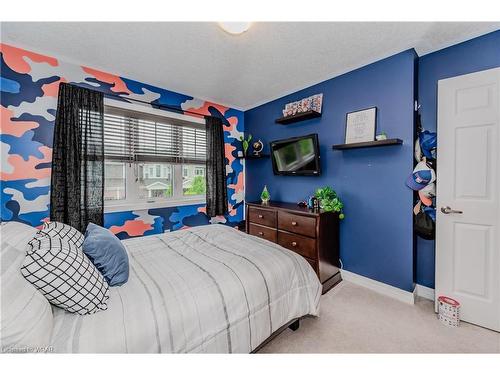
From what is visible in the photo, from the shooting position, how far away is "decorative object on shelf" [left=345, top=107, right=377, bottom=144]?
2.34 meters

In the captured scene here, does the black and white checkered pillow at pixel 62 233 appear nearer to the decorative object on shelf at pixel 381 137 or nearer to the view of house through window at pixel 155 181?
the view of house through window at pixel 155 181

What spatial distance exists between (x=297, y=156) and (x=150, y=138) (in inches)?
81.4

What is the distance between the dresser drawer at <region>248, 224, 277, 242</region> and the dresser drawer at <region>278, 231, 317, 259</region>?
0.35ft

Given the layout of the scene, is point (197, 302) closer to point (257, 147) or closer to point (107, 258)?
point (107, 258)

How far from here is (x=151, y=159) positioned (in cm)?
294

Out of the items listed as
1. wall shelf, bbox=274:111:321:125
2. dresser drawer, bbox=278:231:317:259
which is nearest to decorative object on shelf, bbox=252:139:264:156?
wall shelf, bbox=274:111:321:125

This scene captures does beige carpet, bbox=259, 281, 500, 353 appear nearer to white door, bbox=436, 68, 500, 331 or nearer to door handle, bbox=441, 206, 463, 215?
white door, bbox=436, 68, 500, 331

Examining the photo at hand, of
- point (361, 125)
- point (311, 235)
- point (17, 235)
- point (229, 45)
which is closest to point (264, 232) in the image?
point (311, 235)

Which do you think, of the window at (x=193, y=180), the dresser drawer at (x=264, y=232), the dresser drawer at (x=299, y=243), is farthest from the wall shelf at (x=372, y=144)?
the window at (x=193, y=180)

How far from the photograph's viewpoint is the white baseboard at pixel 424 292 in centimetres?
214

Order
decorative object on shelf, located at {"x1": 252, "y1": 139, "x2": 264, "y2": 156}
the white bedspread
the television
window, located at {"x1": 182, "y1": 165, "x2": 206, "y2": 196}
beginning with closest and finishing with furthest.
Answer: the white bedspread, the television, window, located at {"x1": 182, "y1": 165, "x2": 206, "y2": 196}, decorative object on shelf, located at {"x1": 252, "y1": 139, "x2": 264, "y2": 156}

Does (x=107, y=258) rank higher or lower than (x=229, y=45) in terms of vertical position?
lower
